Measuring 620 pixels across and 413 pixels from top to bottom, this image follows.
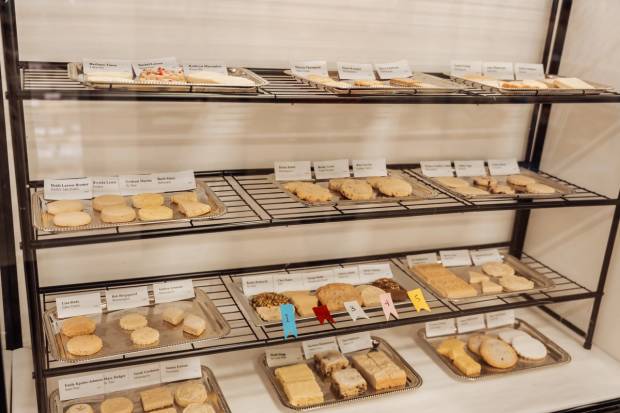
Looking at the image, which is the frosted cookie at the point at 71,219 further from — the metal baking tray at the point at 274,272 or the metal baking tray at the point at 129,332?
the metal baking tray at the point at 274,272

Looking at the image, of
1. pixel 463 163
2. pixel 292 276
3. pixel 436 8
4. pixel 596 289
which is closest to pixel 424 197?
pixel 463 163

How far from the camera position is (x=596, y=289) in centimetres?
261

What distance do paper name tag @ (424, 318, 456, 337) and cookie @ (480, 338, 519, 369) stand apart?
0.16m

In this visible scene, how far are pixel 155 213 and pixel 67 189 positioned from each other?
0.32 metres

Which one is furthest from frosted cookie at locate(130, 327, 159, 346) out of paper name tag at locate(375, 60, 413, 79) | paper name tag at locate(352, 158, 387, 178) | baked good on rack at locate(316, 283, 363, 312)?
paper name tag at locate(375, 60, 413, 79)

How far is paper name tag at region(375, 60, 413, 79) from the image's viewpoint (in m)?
2.25

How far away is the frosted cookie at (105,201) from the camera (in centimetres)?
195

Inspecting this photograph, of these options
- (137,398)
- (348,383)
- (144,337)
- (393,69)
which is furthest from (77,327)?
(393,69)

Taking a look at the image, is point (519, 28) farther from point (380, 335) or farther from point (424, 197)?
point (380, 335)

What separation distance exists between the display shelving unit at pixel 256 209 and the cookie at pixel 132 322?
0.50ft

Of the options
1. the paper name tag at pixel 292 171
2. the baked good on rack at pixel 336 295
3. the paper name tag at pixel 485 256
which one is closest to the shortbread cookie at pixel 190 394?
the baked good on rack at pixel 336 295

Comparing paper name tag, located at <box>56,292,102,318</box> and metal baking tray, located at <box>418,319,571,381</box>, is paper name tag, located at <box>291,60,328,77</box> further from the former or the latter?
metal baking tray, located at <box>418,319,571,381</box>

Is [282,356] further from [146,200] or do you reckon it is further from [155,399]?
[146,200]

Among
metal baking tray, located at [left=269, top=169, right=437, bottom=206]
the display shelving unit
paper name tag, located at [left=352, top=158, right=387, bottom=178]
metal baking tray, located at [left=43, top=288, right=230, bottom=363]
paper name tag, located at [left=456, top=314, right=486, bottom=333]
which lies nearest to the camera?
the display shelving unit
